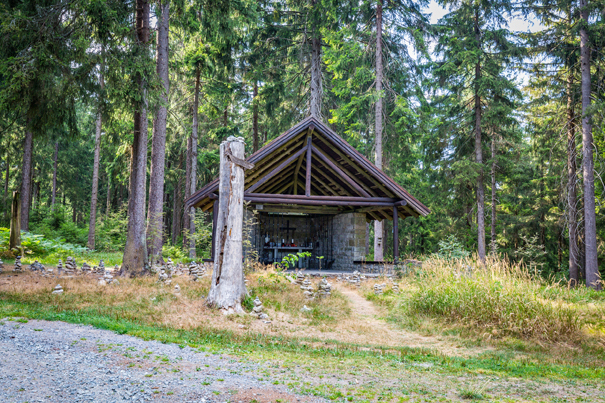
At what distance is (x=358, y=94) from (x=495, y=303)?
1388 centimetres

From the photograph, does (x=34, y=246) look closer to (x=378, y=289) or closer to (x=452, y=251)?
(x=378, y=289)

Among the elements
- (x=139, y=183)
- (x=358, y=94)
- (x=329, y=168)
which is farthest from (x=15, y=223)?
(x=358, y=94)

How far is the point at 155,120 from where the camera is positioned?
11.7 m

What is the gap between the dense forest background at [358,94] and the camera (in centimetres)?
928

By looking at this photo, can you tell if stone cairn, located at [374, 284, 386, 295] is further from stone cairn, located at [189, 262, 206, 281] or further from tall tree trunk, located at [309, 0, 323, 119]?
tall tree trunk, located at [309, 0, 323, 119]

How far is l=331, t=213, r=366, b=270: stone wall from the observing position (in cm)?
1464

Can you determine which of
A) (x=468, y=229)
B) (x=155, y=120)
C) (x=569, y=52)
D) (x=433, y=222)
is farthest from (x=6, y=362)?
(x=433, y=222)

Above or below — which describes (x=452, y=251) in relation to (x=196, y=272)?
above

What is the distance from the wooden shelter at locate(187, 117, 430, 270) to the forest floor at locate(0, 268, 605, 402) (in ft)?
14.7

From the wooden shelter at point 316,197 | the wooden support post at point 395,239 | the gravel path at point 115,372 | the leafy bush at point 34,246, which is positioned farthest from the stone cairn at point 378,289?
the leafy bush at point 34,246

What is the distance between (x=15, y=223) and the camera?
11.8m

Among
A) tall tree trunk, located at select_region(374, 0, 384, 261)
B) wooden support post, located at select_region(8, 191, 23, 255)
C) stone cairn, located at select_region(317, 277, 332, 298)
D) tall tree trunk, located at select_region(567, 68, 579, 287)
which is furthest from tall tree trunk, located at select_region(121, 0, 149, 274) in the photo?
tall tree trunk, located at select_region(567, 68, 579, 287)

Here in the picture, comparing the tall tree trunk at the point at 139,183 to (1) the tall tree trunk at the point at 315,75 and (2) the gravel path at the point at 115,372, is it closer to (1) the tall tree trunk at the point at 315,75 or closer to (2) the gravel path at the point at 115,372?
(2) the gravel path at the point at 115,372

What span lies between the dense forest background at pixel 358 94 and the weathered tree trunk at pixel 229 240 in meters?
2.98
